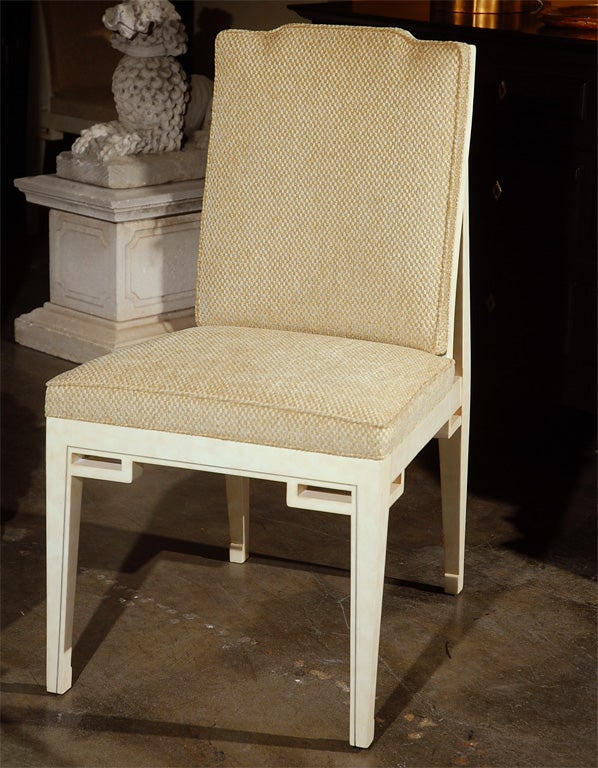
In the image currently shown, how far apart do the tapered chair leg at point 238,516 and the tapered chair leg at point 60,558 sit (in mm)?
443

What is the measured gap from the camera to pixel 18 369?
11.6 ft

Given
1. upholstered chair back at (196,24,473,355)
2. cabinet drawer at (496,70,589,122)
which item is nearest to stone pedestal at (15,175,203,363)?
cabinet drawer at (496,70,589,122)

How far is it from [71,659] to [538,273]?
1.43 metres

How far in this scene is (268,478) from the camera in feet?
5.64

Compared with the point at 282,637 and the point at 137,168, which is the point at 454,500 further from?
the point at 137,168

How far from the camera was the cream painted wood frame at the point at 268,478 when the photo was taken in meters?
1.69

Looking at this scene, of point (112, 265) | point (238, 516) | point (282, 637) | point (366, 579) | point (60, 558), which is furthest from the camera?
point (112, 265)

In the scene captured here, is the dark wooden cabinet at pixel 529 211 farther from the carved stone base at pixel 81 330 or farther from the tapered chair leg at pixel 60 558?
the tapered chair leg at pixel 60 558

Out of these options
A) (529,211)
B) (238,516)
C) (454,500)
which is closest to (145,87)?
(529,211)

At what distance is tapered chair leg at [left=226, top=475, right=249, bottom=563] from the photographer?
2.27 meters

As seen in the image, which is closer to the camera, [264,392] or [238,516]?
[264,392]

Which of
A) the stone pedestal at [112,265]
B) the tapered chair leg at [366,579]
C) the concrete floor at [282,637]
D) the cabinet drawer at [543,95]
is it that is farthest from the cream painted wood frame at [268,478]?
the stone pedestal at [112,265]

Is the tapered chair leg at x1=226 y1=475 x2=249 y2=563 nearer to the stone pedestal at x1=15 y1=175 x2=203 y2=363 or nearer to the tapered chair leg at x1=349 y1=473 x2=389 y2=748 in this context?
the tapered chair leg at x1=349 y1=473 x2=389 y2=748

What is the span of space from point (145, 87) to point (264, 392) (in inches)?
82.8
